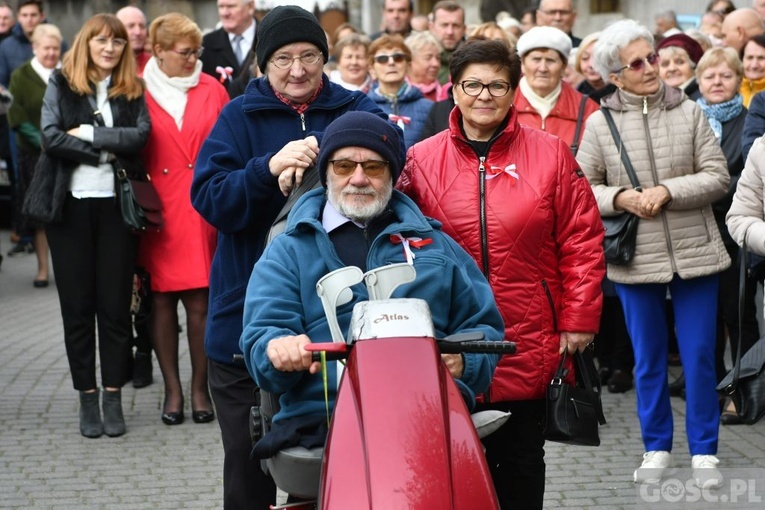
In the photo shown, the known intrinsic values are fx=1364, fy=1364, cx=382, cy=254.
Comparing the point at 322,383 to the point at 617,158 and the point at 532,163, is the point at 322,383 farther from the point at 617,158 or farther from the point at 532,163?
the point at 617,158

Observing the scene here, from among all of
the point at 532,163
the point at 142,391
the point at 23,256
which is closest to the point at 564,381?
the point at 532,163

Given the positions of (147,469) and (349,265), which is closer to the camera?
(349,265)

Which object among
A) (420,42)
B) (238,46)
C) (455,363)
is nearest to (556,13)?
(420,42)

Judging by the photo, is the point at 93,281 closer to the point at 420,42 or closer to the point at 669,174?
the point at 669,174

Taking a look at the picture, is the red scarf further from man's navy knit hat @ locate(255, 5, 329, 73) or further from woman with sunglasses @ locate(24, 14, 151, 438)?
woman with sunglasses @ locate(24, 14, 151, 438)

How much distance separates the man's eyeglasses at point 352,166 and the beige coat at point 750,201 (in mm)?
2363

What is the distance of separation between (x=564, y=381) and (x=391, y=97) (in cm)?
492

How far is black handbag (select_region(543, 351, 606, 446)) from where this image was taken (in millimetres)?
5055

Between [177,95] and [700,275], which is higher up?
[177,95]

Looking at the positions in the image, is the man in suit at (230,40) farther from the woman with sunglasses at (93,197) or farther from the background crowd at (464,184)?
the woman with sunglasses at (93,197)

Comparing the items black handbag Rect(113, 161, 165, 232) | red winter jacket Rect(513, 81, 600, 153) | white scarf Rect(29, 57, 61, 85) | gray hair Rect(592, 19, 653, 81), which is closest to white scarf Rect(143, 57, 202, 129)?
black handbag Rect(113, 161, 165, 232)

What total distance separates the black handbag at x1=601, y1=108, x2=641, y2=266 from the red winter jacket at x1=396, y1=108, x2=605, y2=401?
5.95 feet

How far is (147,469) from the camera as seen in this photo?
7324 millimetres

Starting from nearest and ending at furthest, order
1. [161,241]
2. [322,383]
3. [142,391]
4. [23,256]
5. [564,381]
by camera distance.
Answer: [322,383]
[564,381]
[161,241]
[142,391]
[23,256]
